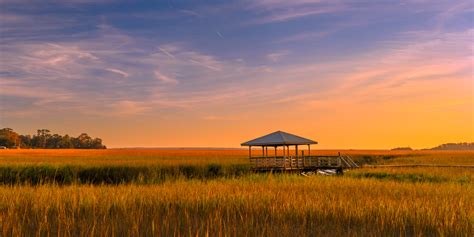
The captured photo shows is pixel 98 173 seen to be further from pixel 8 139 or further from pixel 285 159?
pixel 8 139

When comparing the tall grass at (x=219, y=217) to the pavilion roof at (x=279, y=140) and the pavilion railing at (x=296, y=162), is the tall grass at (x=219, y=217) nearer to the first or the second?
the pavilion roof at (x=279, y=140)

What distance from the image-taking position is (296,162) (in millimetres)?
28094

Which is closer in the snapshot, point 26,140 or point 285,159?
point 285,159

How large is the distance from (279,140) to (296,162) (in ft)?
7.83

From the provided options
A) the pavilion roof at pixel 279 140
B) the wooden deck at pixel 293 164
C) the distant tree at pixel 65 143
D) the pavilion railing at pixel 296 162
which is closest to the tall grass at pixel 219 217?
the pavilion roof at pixel 279 140

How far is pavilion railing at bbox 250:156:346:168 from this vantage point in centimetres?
2761

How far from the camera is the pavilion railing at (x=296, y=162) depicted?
27.6 m

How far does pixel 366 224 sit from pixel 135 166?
17.4 m

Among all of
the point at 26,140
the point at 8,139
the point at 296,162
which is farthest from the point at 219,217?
the point at 26,140

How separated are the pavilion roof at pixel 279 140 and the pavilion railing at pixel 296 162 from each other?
1157 mm

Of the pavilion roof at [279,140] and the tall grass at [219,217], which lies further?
the pavilion roof at [279,140]

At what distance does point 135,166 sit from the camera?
22.6m

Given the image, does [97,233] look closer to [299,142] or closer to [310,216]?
[310,216]

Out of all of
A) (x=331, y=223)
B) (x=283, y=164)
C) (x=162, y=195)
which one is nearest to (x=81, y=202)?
(x=162, y=195)
